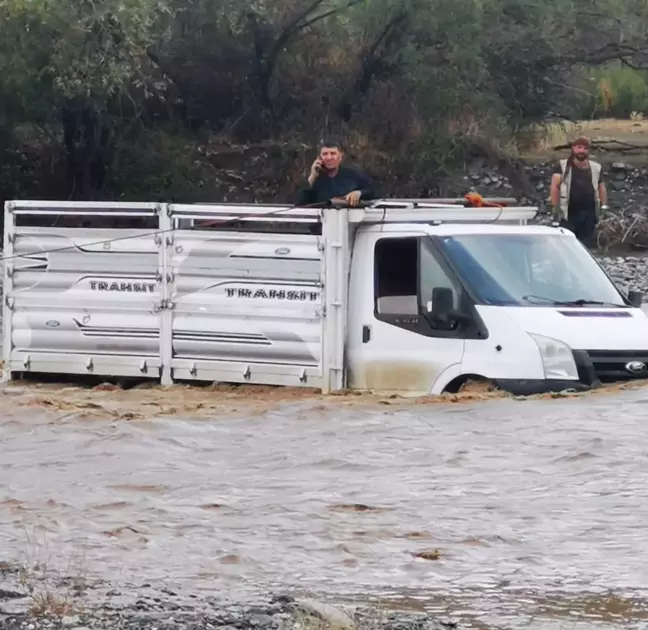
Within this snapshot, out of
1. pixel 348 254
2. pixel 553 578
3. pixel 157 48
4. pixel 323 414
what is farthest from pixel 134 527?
pixel 157 48

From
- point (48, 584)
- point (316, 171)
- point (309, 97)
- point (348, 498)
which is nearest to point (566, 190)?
point (316, 171)

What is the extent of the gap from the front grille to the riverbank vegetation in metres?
18.7

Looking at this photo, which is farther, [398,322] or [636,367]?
[398,322]

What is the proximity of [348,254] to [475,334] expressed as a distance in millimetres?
1330

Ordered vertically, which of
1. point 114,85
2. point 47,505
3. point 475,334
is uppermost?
point 114,85

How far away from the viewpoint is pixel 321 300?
12.2 meters

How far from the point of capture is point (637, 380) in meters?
11.6

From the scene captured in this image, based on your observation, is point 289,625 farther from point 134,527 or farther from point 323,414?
point 323,414

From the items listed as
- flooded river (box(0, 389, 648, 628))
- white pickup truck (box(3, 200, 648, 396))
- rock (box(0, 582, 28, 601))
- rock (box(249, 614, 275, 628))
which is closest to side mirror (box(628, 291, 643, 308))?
white pickup truck (box(3, 200, 648, 396))

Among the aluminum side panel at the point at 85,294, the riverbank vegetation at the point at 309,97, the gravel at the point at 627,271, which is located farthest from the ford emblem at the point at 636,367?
the riverbank vegetation at the point at 309,97

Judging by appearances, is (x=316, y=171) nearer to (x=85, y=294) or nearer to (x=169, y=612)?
(x=85, y=294)

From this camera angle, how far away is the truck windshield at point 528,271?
11648mm

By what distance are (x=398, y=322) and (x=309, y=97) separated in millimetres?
21487

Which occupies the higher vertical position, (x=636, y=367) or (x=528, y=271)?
(x=528, y=271)
